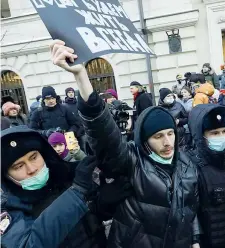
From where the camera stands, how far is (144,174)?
1.75 m

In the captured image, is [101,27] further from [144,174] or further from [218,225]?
[218,225]

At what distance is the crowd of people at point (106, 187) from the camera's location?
59.1 inches

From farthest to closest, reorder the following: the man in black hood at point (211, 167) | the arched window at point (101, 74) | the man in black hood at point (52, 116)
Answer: the arched window at point (101, 74)
the man in black hood at point (52, 116)
the man in black hood at point (211, 167)

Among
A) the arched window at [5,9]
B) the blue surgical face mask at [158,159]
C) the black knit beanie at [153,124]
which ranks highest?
the arched window at [5,9]

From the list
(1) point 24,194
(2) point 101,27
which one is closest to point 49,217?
(1) point 24,194

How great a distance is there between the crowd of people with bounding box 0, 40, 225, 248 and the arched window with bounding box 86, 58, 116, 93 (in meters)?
9.93

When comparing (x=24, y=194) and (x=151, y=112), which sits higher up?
(x=151, y=112)

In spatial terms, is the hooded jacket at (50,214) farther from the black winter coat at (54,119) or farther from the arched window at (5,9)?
the arched window at (5,9)

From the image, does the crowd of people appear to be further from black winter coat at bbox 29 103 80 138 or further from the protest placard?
black winter coat at bbox 29 103 80 138

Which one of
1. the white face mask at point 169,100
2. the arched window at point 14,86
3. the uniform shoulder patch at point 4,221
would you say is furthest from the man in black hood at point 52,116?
the arched window at point 14,86

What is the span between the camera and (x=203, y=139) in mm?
2252

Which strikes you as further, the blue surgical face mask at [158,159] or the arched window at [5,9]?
the arched window at [5,9]

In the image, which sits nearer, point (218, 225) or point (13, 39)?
point (218, 225)

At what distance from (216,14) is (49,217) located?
10689mm
